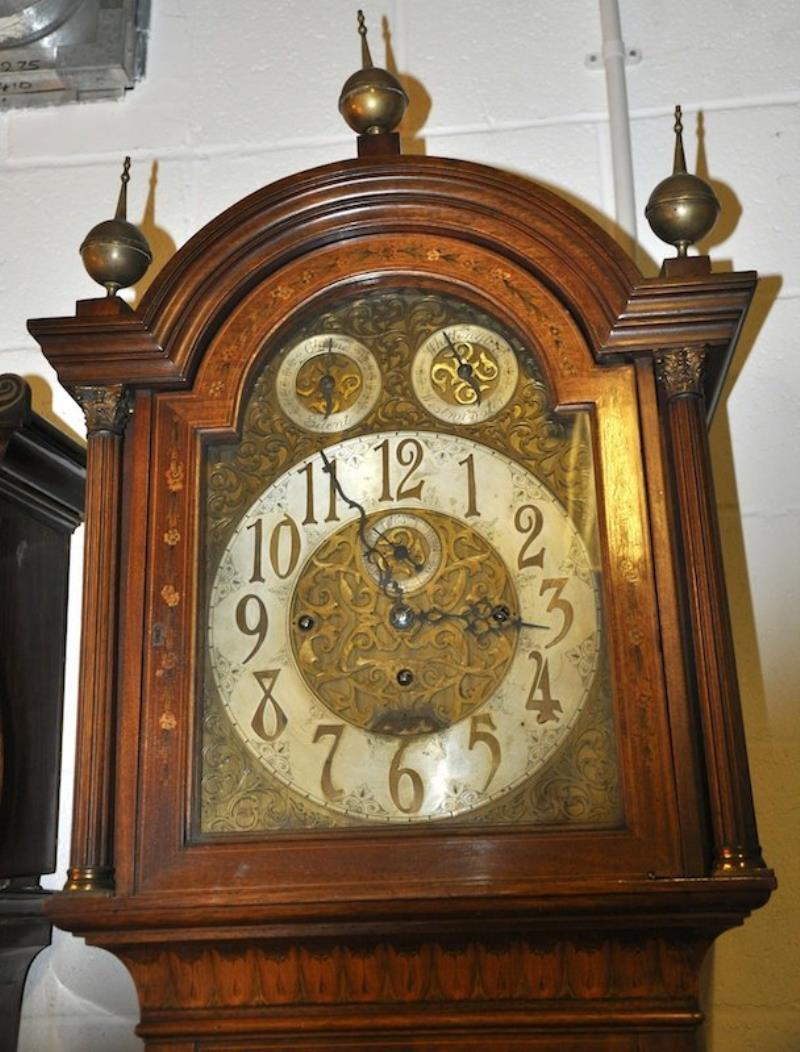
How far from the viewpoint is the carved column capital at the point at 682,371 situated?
3.61 ft

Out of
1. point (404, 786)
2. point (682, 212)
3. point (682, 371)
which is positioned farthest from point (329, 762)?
point (682, 212)

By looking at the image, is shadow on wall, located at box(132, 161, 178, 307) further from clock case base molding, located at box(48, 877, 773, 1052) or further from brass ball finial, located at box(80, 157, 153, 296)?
clock case base molding, located at box(48, 877, 773, 1052)

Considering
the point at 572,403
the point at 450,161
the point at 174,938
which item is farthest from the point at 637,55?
the point at 174,938

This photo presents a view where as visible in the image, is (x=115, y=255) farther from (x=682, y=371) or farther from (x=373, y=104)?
(x=682, y=371)

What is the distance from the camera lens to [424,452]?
3.76 ft

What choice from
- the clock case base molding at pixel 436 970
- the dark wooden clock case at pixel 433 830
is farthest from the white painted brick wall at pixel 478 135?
the clock case base molding at pixel 436 970

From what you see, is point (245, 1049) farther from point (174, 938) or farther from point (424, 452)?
point (424, 452)

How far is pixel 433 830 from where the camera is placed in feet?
3.37

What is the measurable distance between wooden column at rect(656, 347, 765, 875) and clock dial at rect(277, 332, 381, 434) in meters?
0.24

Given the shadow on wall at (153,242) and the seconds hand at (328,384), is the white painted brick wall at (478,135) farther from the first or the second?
the seconds hand at (328,384)

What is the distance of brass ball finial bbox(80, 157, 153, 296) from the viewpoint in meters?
1.20

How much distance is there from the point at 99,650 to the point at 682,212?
582 mm

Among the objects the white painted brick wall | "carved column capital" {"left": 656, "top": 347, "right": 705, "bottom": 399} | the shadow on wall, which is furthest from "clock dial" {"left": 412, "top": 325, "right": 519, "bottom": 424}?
the shadow on wall

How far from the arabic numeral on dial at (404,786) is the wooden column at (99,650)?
210 millimetres
